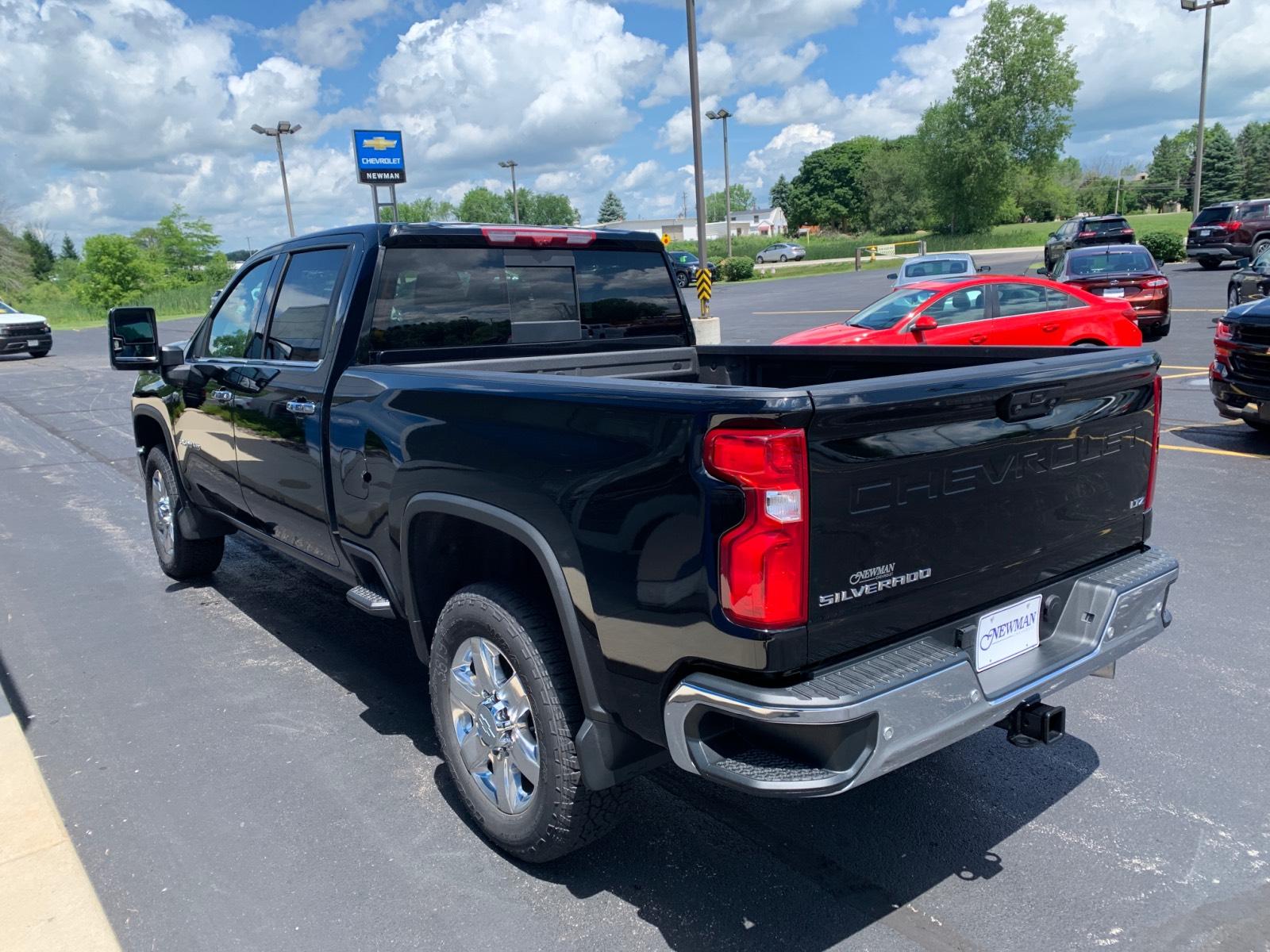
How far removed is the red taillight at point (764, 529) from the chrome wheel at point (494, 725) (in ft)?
3.05

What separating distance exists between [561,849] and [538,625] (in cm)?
67

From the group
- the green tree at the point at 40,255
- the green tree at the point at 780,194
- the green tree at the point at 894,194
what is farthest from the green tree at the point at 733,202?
the green tree at the point at 40,255

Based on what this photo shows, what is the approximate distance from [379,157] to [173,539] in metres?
22.5

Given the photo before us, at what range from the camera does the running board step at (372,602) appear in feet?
12.0

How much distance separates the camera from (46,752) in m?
3.94

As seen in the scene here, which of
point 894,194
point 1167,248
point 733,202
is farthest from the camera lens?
point 733,202

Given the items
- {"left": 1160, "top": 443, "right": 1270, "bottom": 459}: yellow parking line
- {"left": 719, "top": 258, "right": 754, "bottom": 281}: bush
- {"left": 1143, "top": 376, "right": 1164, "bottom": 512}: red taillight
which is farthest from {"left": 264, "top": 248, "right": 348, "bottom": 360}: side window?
{"left": 719, "top": 258, "right": 754, "bottom": 281}: bush

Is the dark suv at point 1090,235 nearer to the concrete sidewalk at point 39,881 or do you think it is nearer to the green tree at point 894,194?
the concrete sidewalk at point 39,881

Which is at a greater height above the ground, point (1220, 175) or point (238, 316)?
point (1220, 175)

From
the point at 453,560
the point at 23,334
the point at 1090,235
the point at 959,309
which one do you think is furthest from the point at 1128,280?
the point at 23,334

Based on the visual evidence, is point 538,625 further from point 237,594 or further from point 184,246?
point 184,246

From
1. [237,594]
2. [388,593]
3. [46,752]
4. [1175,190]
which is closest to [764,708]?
[388,593]

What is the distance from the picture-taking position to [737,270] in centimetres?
5000

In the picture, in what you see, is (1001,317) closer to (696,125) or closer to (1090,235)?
(696,125)
